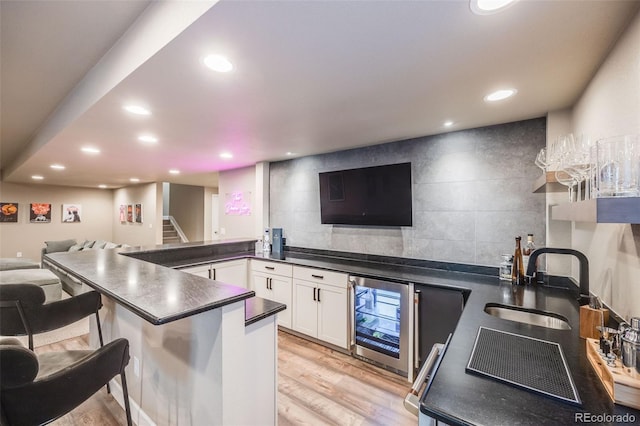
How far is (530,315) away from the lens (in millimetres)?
1753

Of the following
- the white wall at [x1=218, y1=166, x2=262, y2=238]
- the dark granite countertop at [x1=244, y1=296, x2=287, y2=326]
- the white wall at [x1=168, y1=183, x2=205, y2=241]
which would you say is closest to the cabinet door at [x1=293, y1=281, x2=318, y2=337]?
the dark granite countertop at [x1=244, y1=296, x2=287, y2=326]

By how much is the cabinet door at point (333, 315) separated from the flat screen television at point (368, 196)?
960 millimetres

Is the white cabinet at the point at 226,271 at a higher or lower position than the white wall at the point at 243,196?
lower

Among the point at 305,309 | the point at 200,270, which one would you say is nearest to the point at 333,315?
the point at 305,309

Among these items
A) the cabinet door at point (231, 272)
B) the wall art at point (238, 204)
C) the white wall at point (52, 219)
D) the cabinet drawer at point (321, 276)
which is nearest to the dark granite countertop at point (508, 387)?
the cabinet drawer at point (321, 276)

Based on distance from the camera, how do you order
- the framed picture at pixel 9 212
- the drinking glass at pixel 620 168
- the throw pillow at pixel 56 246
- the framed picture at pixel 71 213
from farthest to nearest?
the framed picture at pixel 71 213
the framed picture at pixel 9 212
the throw pillow at pixel 56 246
the drinking glass at pixel 620 168

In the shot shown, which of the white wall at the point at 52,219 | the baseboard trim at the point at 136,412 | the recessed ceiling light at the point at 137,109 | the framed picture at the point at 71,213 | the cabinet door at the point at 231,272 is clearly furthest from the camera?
the framed picture at the point at 71,213

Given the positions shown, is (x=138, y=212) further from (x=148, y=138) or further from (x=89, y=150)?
(x=148, y=138)

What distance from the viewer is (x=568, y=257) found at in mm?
2246

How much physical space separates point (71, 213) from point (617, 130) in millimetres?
11810

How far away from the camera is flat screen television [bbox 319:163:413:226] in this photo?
122 inches

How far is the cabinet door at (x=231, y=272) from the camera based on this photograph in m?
3.55

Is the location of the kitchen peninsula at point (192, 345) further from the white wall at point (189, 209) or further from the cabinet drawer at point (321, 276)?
the white wall at point (189, 209)

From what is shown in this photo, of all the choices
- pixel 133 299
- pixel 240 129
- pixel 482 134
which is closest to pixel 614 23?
pixel 482 134
